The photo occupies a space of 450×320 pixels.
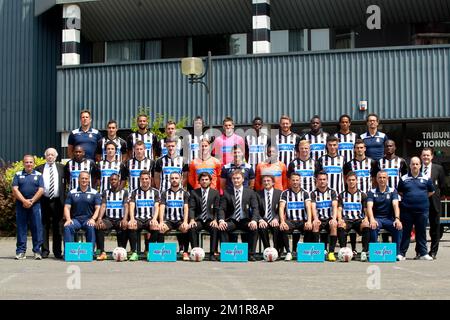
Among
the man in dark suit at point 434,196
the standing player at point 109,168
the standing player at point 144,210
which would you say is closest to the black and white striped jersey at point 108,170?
the standing player at point 109,168

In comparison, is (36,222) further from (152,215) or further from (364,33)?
(364,33)

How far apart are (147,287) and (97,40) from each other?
2049cm

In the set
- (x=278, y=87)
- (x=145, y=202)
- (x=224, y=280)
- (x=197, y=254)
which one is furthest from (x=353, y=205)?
(x=278, y=87)

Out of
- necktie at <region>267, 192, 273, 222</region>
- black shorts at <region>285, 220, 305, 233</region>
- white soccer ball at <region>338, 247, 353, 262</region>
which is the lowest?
white soccer ball at <region>338, 247, 353, 262</region>

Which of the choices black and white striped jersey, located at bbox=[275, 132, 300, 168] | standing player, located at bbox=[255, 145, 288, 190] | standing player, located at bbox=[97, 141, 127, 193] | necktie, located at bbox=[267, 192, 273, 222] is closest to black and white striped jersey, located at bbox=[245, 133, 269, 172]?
black and white striped jersey, located at bbox=[275, 132, 300, 168]

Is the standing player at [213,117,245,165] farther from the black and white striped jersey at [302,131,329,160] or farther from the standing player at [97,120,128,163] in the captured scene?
the standing player at [97,120,128,163]

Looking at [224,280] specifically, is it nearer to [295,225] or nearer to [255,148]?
[295,225]

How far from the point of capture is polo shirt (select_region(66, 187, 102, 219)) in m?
16.5

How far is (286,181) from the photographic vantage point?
664 inches

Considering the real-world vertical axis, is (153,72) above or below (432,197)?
above

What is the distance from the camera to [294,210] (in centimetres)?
1617

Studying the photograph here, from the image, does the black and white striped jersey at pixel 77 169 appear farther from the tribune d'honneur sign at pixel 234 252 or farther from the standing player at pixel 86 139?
the tribune d'honneur sign at pixel 234 252

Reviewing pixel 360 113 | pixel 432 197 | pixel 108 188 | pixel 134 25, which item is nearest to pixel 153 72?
pixel 134 25

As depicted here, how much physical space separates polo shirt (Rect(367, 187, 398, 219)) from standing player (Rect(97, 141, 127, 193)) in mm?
4644
